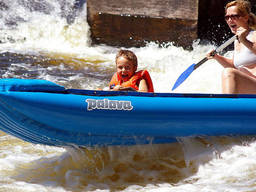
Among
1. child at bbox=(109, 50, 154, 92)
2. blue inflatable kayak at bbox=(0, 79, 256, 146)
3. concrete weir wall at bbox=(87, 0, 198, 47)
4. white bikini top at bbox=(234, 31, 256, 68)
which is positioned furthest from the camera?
concrete weir wall at bbox=(87, 0, 198, 47)

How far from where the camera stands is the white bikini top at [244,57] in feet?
11.6

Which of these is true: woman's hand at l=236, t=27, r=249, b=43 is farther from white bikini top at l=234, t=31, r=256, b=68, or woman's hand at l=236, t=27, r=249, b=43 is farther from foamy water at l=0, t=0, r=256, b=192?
foamy water at l=0, t=0, r=256, b=192

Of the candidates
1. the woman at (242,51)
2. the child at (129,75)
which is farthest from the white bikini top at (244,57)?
the child at (129,75)

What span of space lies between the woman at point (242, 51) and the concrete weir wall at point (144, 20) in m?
4.03

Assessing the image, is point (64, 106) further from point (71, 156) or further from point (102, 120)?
point (71, 156)

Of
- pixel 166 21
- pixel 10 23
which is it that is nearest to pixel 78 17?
pixel 10 23

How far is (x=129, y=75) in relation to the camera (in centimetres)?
349

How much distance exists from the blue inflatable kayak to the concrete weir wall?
4.43m

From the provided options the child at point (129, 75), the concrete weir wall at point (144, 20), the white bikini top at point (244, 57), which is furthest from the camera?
the concrete weir wall at point (144, 20)

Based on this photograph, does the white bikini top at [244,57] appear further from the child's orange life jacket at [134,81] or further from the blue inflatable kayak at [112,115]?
the child's orange life jacket at [134,81]

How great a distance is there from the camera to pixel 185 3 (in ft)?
24.9

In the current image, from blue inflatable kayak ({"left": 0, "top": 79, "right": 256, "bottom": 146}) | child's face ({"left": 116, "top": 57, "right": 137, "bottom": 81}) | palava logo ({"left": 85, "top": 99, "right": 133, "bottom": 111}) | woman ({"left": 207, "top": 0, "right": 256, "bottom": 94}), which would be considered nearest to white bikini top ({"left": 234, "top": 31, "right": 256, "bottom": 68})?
→ woman ({"left": 207, "top": 0, "right": 256, "bottom": 94})

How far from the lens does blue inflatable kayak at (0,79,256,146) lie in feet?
9.80

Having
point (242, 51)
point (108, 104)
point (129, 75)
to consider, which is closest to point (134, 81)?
point (129, 75)
